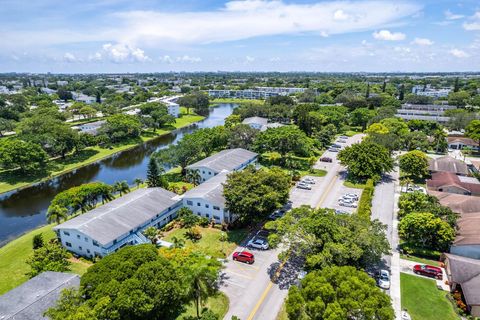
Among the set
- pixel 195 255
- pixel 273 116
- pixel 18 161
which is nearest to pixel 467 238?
pixel 195 255

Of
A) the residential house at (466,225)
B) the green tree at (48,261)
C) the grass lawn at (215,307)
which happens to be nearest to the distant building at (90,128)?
the green tree at (48,261)

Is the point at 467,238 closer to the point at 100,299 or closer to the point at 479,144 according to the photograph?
the point at 100,299

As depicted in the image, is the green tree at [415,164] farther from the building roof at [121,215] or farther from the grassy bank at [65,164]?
the grassy bank at [65,164]

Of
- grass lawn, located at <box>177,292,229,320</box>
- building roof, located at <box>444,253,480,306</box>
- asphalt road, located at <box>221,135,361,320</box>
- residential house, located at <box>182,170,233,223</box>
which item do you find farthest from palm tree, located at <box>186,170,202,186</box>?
building roof, located at <box>444,253,480,306</box>

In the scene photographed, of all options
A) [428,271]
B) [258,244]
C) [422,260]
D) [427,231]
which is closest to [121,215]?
[258,244]

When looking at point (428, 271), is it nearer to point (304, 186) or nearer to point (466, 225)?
point (466, 225)

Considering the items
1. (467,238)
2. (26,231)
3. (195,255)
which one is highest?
(195,255)
